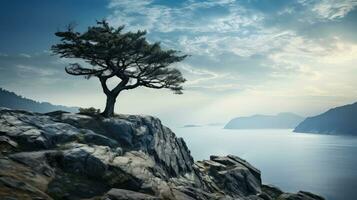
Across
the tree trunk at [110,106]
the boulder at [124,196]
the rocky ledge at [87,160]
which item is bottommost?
the boulder at [124,196]

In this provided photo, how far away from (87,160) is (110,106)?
1733 centimetres

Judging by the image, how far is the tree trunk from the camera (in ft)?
118

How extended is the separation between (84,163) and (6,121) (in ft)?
31.5

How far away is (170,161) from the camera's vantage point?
117 ft

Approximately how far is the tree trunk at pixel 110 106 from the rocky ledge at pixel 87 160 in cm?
176

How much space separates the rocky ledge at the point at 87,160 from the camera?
1599 centimetres

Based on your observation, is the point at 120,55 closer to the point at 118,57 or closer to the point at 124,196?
the point at 118,57

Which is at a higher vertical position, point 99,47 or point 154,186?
point 99,47

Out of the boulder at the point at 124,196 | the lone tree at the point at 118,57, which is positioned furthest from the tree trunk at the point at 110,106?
the boulder at the point at 124,196

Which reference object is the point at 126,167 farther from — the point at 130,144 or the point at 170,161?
the point at 170,161

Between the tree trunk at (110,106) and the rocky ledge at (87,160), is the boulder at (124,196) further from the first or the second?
the tree trunk at (110,106)

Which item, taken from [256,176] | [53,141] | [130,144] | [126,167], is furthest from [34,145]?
[256,176]

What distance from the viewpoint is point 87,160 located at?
65.9ft

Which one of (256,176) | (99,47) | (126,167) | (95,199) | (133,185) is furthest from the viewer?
(256,176)
